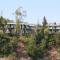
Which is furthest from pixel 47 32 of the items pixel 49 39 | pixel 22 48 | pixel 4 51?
pixel 4 51

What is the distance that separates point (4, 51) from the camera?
12.9 metres

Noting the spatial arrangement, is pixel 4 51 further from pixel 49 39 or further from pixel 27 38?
pixel 49 39

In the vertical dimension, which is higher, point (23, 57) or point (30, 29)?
point (30, 29)

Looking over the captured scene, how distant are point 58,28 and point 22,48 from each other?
278 cm

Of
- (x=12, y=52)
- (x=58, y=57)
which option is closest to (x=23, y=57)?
(x=12, y=52)

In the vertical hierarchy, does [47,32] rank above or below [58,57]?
above

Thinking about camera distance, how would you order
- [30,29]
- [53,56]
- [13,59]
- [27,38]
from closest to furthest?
[13,59] < [53,56] < [27,38] < [30,29]

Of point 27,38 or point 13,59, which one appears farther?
point 27,38

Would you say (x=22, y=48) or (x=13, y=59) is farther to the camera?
(x=22, y=48)

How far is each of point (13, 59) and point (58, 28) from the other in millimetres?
4153

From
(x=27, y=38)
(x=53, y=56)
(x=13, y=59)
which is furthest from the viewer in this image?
(x=27, y=38)

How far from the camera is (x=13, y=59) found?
1221 centimetres

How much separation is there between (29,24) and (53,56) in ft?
9.99

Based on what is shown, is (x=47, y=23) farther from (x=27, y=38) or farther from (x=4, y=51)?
(x=4, y=51)
